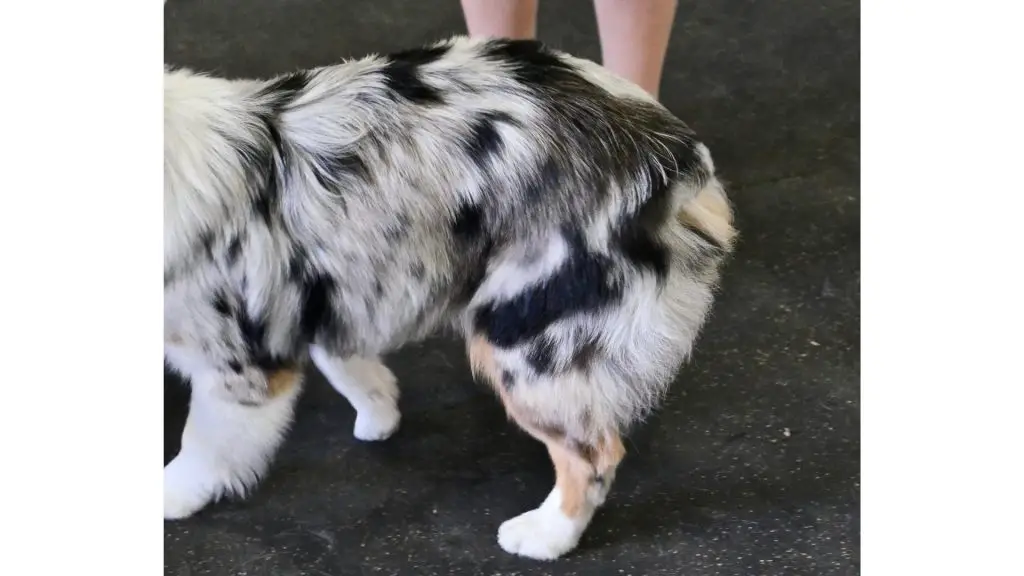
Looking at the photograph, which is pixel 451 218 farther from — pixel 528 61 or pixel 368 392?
pixel 368 392

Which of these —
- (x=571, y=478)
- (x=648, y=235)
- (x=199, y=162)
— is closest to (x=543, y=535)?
(x=571, y=478)

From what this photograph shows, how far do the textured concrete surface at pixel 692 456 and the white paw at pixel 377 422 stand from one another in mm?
20

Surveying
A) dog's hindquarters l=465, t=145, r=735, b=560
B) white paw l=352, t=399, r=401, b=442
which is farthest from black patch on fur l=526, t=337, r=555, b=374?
white paw l=352, t=399, r=401, b=442

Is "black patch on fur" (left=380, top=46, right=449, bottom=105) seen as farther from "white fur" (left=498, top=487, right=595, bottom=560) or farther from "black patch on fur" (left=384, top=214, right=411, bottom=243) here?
"white fur" (left=498, top=487, right=595, bottom=560)

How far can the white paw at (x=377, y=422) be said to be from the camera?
1739mm

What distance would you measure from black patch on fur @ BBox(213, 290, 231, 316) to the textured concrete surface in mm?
531

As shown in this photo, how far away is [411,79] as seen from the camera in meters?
1.22

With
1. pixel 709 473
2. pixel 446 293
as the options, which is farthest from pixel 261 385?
pixel 709 473

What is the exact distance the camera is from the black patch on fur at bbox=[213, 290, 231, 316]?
1227 millimetres

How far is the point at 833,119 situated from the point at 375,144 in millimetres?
1651

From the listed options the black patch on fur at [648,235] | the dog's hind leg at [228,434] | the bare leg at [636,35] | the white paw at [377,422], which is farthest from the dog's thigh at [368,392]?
the bare leg at [636,35]

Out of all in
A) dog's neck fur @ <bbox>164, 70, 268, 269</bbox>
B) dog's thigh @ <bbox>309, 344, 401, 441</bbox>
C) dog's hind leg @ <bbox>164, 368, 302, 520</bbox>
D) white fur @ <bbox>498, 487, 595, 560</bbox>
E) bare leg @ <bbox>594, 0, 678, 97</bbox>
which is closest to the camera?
dog's neck fur @ <bbox>164, 70, 268, 269</bbox>

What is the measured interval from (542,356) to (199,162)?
0.50 meters

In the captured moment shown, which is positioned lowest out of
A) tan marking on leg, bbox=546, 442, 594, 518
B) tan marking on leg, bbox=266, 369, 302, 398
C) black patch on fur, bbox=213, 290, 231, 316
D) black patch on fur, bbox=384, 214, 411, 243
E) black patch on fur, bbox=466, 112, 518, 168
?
tan marking on leg, bbox=546, 442, 594, 518
